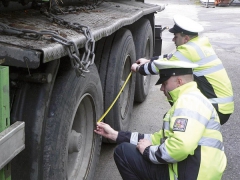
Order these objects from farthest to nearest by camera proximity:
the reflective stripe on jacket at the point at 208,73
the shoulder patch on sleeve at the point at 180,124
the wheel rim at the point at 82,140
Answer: the reflective stripe on jacket at the point at 208,73, the wheel rim at the point at 82,140, the shoulder patch on sleeve at the point at 180,124

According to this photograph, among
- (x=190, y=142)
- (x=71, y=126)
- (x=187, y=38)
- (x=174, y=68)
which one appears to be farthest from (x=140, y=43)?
(x=190, y=142)

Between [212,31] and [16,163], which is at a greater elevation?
[16,163]

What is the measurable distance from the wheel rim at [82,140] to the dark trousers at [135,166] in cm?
30

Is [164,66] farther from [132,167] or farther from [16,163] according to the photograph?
[16,163]

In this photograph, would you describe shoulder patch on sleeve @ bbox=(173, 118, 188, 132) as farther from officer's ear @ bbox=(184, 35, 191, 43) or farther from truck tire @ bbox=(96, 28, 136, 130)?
officer's ear @ bbox=(184, 35, 191, 43)

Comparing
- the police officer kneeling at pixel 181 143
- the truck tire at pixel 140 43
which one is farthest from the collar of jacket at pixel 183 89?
the truck tire at pixel 140 43

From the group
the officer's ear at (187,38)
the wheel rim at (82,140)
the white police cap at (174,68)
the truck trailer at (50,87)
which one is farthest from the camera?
the officer's ear at (187,38)

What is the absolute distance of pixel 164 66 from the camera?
115 inches

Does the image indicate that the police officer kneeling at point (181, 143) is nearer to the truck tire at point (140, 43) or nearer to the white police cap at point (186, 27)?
the white police cap at point (186, 27)

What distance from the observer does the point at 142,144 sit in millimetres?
3010

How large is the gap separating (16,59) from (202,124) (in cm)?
126

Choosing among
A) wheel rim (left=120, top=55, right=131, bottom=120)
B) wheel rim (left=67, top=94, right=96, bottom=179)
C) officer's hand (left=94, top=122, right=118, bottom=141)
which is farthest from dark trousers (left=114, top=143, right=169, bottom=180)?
wheel rim (left=120, top=55, right=131, bottom=120)

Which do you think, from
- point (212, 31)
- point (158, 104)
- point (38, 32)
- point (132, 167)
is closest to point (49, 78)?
point (38, 32)

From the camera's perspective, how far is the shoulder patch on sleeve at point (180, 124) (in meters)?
2.57
